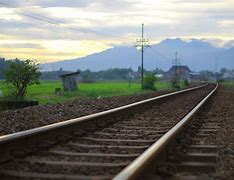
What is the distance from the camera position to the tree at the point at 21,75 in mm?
28375

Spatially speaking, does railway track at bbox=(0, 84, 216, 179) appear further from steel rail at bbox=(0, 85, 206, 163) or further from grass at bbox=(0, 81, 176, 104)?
grass at bbox=(0, 81, 176, 104)

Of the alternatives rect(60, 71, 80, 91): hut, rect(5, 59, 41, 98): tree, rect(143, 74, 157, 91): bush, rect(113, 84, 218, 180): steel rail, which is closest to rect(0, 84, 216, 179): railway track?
rect(113, 84, 218, 180): steel rail

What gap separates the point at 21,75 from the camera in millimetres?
28578

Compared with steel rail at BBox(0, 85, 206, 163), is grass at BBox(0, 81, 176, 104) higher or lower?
lower

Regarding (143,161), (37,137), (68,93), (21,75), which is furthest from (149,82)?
(143,161)

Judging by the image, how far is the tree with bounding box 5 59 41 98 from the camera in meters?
28.4

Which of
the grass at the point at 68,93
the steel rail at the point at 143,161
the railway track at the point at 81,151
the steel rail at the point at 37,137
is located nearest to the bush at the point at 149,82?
the grass at the point at 68,93

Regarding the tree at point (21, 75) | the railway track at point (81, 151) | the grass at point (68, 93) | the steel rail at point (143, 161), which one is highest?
the tree at point (21, 75)

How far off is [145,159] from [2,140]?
1975 millimetres

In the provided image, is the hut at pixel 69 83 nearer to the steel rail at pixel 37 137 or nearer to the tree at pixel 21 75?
the tree at pixel 21 75

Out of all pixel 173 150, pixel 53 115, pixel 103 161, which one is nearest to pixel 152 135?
pixel 173 150

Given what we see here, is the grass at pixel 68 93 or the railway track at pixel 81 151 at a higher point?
the railway track at pixel 81 151

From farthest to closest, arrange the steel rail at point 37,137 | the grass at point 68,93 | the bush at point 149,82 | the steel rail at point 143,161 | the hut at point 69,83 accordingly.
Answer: the bush at point 149,82 < the hut at point 69,83 < the grass at point 68,93 < the steel rail at point 37,137 < the steel rail at point 143,161

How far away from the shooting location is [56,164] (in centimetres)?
630
